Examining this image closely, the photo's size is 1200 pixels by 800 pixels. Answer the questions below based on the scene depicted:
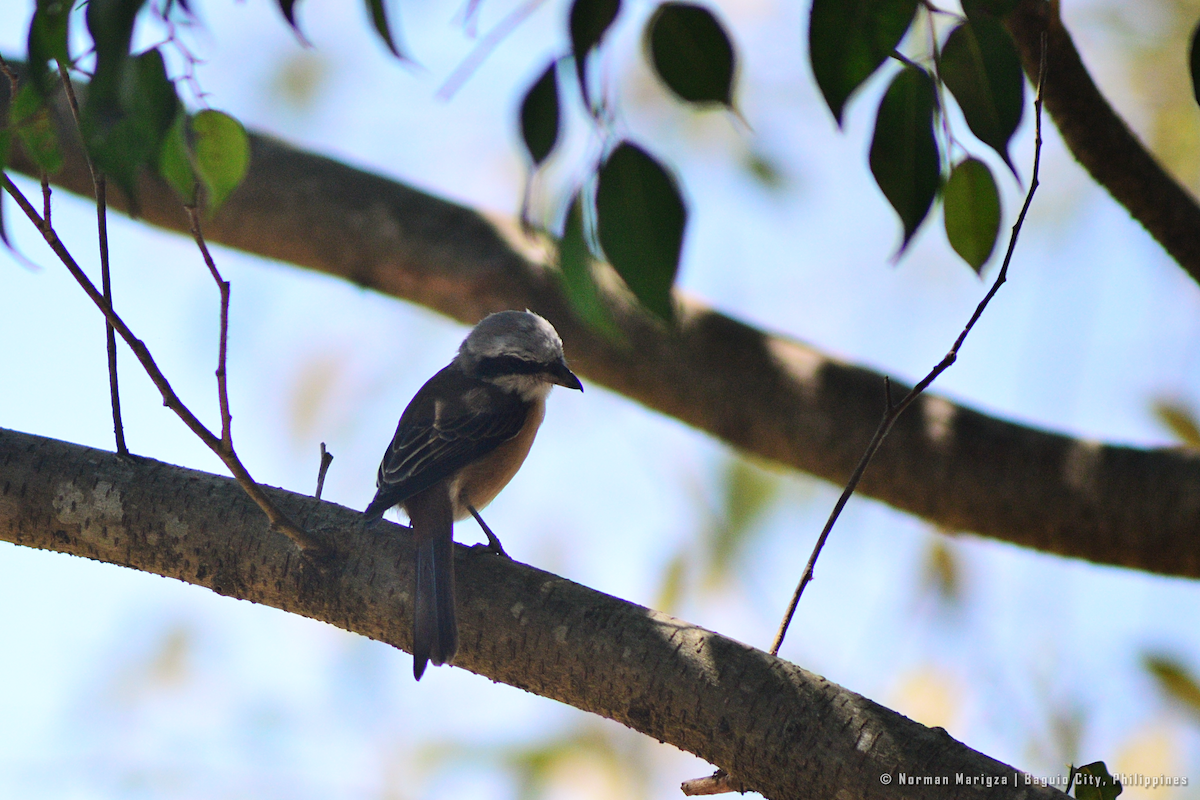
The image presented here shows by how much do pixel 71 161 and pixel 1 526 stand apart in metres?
2.64

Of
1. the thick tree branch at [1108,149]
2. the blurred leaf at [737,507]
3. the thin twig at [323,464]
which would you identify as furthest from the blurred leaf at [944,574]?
the thin twig at [323,464]

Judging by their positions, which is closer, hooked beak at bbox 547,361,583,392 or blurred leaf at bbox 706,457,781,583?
hooked beak at bbox 547,361,583,392

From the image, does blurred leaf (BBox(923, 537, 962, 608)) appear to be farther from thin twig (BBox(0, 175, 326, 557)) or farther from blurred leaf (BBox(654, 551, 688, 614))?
thin twig (BBox(0, 175, 326, 557))

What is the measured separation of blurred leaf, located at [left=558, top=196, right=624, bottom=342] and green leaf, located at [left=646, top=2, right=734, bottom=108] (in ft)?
0.65

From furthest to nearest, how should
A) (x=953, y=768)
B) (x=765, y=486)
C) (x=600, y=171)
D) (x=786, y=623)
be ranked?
(x=765, y=486) < (x=786, y=623) < (x=953, y=768) < (x=600, y=171)

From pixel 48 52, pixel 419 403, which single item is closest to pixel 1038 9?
pixel 48 52

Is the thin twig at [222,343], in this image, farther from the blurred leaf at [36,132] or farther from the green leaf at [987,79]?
the green leaf at [987,79]

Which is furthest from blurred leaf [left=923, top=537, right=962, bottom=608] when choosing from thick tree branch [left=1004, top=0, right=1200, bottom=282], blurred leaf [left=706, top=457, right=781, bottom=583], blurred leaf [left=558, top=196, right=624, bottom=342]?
blurred leaf [left=558, top=196, right=624, bottom=342]

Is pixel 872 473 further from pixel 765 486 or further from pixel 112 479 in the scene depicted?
pixel 112 479

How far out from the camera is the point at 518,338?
417cm

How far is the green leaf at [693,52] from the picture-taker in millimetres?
1237

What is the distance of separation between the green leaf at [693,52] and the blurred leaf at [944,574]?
4621 millimetres

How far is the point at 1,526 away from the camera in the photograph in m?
2.50

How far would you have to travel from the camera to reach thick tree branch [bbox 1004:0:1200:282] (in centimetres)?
269
